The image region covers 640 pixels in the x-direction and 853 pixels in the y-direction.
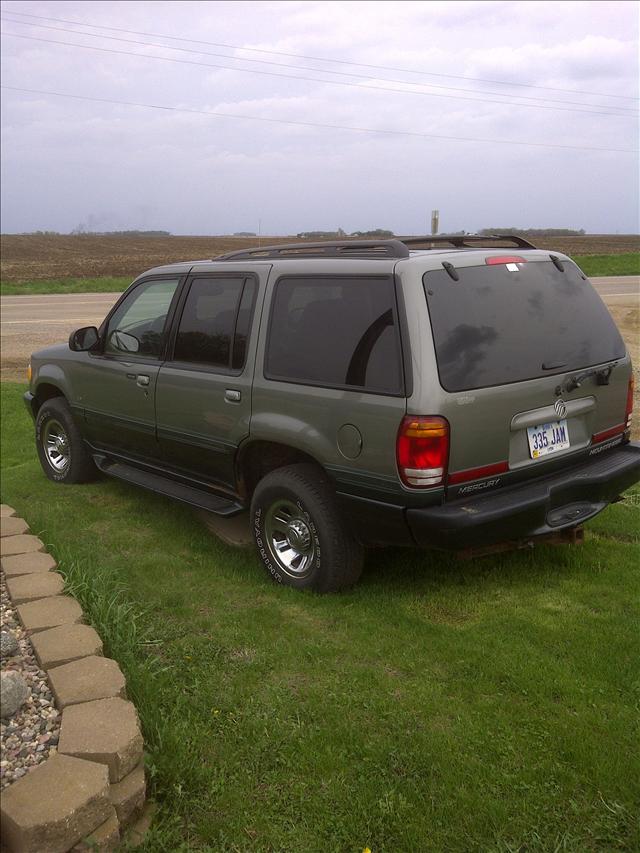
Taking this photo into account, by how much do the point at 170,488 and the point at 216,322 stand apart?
1192mm

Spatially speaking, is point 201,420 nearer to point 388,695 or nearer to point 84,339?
point 84,339

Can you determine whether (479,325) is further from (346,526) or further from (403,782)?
(403,782)

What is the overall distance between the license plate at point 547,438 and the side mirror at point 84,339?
3.47 m

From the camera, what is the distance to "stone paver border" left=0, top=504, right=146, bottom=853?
2.53m

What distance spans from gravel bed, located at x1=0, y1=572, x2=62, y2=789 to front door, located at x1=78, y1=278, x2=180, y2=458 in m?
2.24

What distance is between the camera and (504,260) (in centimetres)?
416

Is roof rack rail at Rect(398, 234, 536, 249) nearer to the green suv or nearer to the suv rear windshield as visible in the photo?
the green suv

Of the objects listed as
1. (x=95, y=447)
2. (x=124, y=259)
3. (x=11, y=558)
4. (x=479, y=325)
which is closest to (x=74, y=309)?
(x=95, y=447)

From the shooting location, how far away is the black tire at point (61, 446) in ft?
21.5

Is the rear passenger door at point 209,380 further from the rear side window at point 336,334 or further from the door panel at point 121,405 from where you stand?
the rear side window at point 336,334

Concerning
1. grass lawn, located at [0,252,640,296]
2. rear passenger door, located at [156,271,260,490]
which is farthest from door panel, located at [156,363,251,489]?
grass lawn, located at [0,252,640,296]

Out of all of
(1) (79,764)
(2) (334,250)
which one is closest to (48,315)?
(2) (334,250)

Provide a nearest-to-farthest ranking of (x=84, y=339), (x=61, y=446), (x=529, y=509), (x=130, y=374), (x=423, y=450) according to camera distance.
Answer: (x=423, y=450), (x=529, y=509), (x=130, y=374), (x=84, y=339), (x=61, y=446)

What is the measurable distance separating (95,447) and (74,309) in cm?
1614
